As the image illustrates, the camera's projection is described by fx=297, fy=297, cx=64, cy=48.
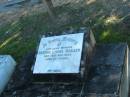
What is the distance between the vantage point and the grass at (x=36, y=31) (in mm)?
7133

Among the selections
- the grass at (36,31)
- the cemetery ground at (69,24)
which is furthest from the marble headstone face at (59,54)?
the cemetery ground at (69,24)

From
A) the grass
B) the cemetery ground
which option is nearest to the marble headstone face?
the grass

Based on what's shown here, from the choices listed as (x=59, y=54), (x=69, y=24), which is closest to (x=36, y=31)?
(x=69, y=24)

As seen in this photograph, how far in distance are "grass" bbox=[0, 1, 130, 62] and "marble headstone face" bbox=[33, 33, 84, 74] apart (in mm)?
1040

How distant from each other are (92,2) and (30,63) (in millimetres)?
3416

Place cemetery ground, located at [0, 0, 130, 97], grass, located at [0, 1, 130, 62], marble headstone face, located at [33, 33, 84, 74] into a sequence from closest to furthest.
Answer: marble headstone face, located at [33, 33, 84, 74]
grass, located at [0, 1, 130, 62]
cemetery ground, located at [0, 0, 130, 97]

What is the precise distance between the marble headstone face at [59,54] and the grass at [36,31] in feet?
3.41

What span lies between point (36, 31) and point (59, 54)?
9.64 feet

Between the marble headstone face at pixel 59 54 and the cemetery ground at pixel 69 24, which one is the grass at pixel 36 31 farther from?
the marble headstone face at pixel 59 54

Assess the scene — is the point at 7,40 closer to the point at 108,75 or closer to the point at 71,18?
the point at 71,18

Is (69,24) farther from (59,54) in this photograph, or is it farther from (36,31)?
(59,54)

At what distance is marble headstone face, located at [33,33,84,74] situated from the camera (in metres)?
5.30

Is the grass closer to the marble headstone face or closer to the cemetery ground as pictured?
the cemetery ground

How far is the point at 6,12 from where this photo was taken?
10.4m
